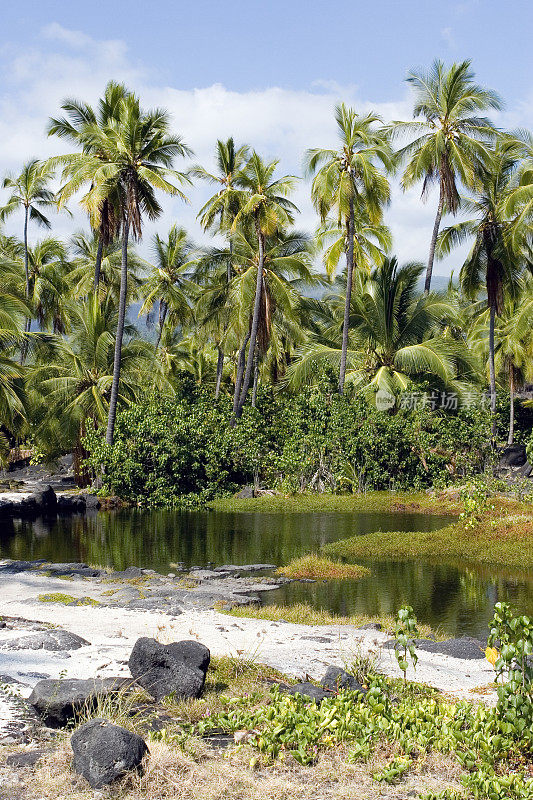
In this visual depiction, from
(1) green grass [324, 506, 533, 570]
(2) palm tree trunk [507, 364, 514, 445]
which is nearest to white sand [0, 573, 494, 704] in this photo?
(1) green grass [324, 506, 533, 570]

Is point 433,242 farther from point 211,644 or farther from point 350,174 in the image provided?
point 211,644

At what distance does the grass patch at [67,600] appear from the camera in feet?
40.0

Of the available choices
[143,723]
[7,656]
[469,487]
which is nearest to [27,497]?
[469,487]

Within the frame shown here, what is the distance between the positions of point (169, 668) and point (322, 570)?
921 cm

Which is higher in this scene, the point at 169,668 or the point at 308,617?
the point at 169,668

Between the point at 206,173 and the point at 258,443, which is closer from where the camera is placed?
the point at 258,443

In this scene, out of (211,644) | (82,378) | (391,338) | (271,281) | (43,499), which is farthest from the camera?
(391,338)

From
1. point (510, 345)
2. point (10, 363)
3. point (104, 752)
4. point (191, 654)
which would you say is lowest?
point (104, 752)

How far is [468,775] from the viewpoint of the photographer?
17.8 ft

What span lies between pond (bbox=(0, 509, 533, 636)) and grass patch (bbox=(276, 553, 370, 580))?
1.21ft

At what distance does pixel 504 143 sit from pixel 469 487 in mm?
15861

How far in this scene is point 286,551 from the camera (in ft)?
61.8

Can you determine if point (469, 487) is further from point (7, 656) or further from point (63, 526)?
point (7, 656)

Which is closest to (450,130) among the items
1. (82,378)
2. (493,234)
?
(493,234)
